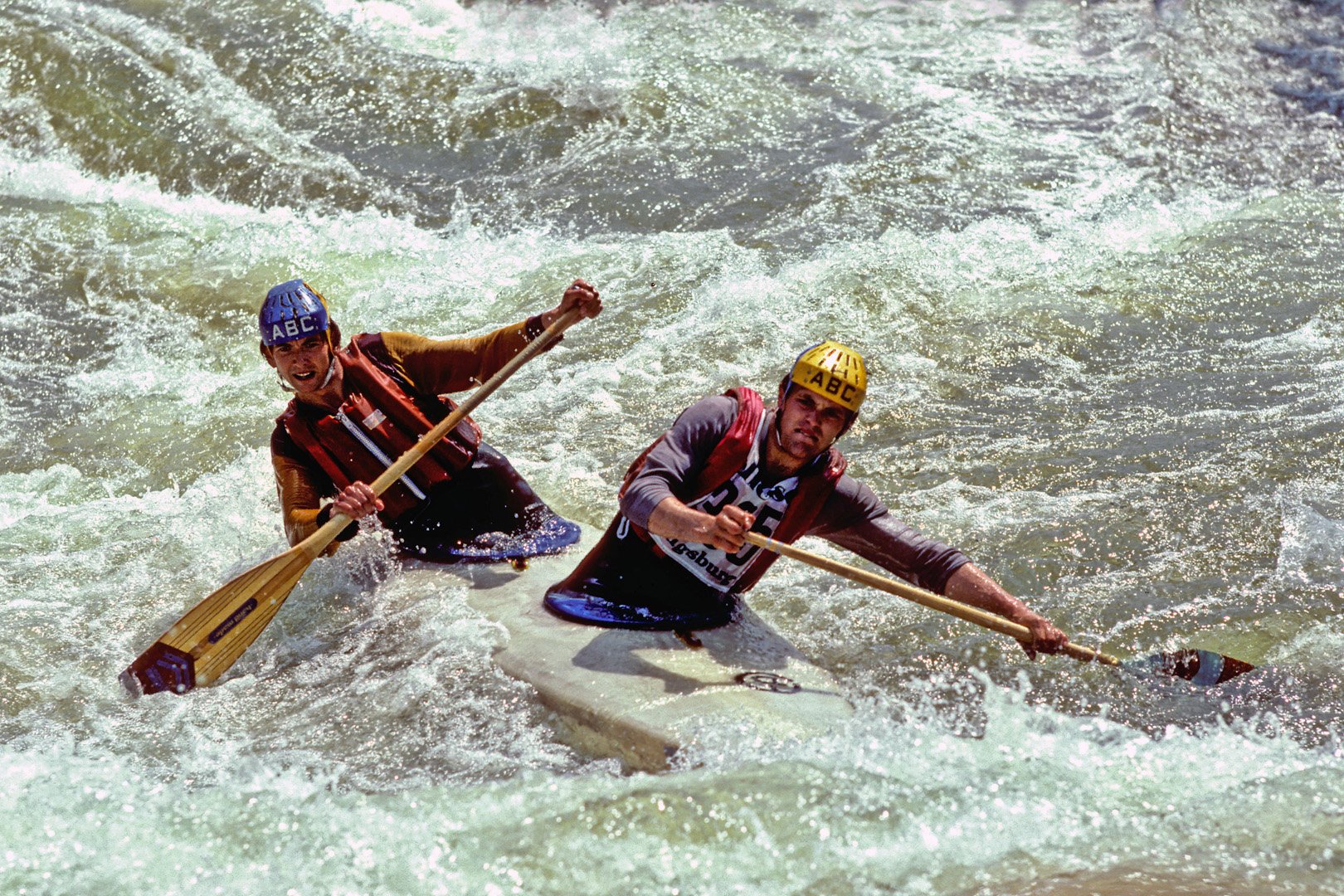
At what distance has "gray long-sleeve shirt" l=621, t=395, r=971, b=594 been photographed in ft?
12.0

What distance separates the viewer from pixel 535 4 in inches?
488

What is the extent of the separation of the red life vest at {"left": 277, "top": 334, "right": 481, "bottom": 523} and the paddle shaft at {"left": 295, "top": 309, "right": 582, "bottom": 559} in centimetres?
7

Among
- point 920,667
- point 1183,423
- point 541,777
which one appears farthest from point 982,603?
point 1183,423

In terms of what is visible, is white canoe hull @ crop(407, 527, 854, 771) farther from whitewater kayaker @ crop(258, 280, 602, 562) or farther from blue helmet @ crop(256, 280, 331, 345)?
blue helmet @ crop(256, 280, 331, 345)

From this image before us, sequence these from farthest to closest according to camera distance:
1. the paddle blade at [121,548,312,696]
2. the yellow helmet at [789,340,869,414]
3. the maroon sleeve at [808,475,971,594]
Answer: the paddle blade at [121,548,312,696] < the maroon sleeve at [808,475,971,594] < the yellow helmet at [789,340,869,414]

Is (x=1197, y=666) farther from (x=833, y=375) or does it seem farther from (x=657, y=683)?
(x=657, y=683)

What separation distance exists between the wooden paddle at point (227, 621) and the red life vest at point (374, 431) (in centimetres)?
11

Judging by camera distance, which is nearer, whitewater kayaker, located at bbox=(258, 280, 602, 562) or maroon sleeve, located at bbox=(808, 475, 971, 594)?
maroon sleeve, located at bbox=(808, 475, 971, 594)

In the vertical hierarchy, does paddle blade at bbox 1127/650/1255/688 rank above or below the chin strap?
below

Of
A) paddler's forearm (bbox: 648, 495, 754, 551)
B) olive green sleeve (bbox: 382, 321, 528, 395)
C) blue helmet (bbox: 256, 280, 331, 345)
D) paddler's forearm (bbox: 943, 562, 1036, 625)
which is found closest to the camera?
paddler's forearm (bbox: 648, 495, 754, 551)

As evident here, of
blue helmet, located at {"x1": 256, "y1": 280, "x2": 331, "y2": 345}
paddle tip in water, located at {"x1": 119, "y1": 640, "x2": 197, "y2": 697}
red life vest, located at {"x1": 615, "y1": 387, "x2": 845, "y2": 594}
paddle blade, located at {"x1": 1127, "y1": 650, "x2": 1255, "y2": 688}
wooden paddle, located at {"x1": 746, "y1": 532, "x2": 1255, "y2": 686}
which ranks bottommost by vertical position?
paddle tip in water, located at {"x1": 119, "y1": 640, "x2": 197, "y2": 697}

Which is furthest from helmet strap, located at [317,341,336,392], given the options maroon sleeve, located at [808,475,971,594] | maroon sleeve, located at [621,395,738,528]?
maroon sleeve, located at [808,475,971,594]

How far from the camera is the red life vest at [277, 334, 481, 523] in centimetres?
421

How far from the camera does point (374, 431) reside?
4254mm
